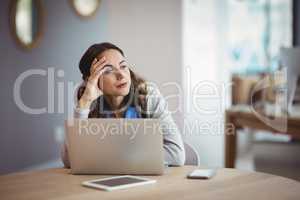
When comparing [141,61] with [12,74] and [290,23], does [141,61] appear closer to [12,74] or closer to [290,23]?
[12,74]

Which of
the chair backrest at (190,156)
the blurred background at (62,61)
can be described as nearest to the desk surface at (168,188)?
the chair backrest at (190,156)

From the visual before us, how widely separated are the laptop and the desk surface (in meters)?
0.05

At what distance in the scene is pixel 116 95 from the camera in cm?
198

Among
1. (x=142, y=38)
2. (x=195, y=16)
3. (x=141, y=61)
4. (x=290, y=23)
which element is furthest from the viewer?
(x=290, y=23)

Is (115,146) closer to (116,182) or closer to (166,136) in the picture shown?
(116,182)

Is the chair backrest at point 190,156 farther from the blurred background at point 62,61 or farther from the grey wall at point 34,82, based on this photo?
the grey wall at point 34,82

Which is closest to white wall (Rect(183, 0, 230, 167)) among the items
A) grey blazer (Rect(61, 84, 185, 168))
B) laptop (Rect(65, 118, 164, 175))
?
grey blazer (Rect(61, 84, 185, 168))

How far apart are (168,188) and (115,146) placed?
9.8 inches

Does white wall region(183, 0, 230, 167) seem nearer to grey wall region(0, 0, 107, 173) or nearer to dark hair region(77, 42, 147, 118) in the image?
grey wall region(0, 0, 107, 173)

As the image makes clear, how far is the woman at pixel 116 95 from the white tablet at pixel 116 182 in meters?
0.27

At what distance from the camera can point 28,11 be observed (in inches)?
105

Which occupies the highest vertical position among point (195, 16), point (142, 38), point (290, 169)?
point (195, 16)

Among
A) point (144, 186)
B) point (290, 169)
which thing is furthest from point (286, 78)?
point (144, 186)

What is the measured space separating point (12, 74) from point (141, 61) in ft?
2.19
